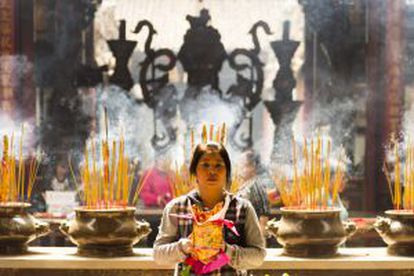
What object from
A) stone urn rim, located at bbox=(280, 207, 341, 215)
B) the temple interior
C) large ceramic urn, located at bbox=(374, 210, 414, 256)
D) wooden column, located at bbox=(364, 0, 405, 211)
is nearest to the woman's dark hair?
stone urn rim, located at bbox=(280, 207, 341, 215)

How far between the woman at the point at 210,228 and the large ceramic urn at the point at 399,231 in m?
0.93

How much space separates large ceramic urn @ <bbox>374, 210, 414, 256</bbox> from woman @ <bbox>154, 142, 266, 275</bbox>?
0.93m

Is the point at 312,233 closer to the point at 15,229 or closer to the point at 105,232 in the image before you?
the point at 105,232

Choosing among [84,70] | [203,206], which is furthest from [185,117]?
[203,206]

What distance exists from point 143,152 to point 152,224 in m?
0.74

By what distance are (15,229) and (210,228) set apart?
1099mm

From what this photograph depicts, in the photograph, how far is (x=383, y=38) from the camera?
5406 millimetres

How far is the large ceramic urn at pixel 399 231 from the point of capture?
9.98 feet

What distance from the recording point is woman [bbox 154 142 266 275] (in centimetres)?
222

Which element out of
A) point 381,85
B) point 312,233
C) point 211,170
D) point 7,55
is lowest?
point 312,233

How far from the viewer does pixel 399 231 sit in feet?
10.0

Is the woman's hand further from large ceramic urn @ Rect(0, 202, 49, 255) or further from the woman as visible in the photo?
large ceramic urn @ Rect(0, 202, 49, 255)

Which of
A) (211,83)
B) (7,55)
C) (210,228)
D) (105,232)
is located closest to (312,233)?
(105,232)

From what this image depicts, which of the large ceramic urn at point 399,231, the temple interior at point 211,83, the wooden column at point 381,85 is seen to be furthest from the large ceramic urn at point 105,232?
the wooden column at point 381,85
